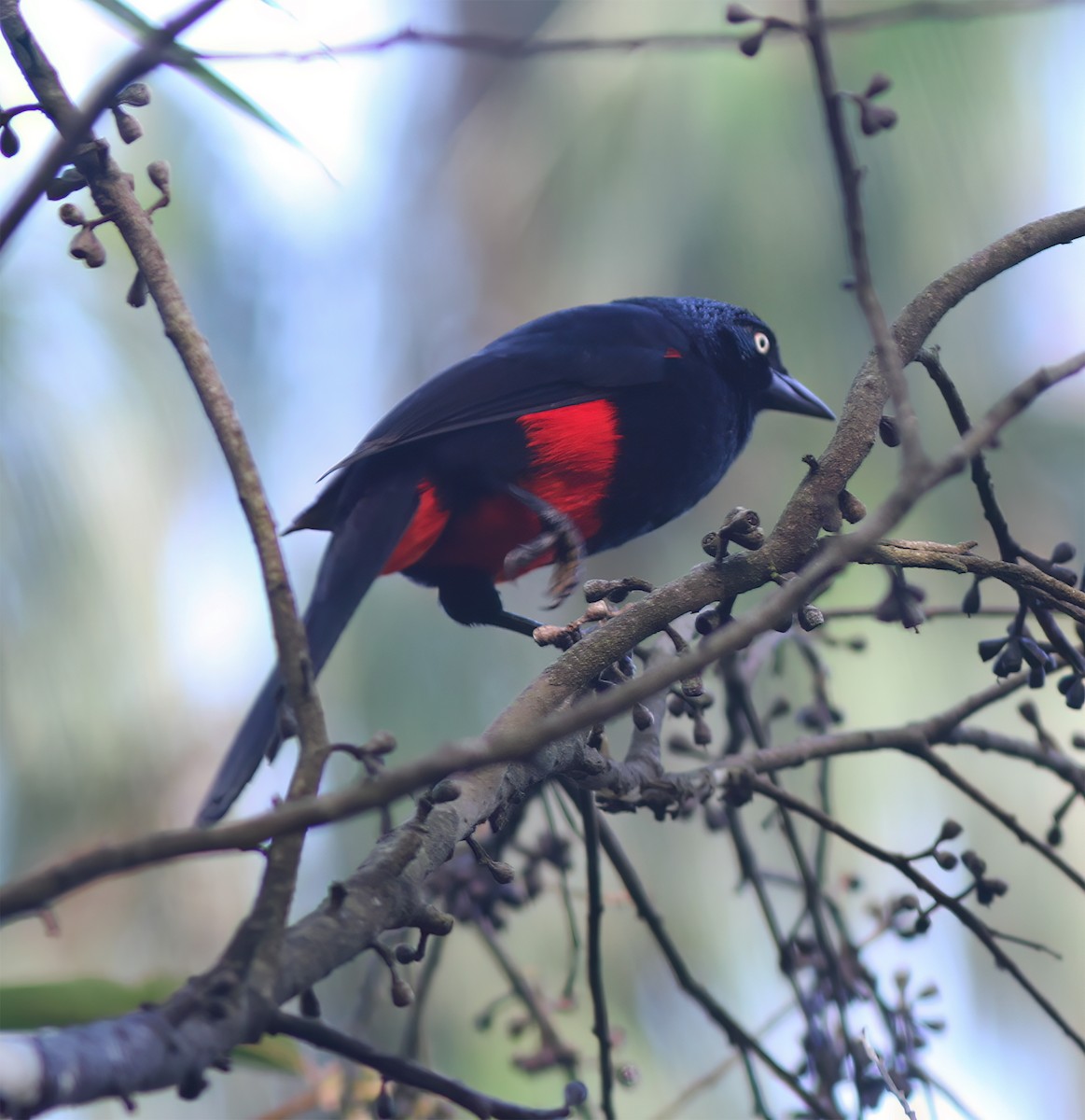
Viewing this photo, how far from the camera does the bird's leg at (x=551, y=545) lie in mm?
2664

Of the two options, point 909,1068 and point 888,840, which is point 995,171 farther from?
point 909,1068

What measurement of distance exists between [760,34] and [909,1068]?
158cm

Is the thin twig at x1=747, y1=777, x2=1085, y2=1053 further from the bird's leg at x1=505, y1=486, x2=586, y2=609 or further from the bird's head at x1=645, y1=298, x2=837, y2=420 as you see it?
the bird's head at x1=645, y1=298, x2=837, y2=420

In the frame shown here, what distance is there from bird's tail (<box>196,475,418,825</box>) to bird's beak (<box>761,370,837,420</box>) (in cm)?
126

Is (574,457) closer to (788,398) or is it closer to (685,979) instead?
(788,398)

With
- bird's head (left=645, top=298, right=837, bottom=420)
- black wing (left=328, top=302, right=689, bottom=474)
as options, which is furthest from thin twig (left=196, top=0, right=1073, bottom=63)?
bird's head (left=645, top=298, right=837, bottom=420)

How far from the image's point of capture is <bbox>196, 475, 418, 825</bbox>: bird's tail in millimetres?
1999

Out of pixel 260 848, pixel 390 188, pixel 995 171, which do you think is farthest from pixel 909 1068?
pixel 390 188

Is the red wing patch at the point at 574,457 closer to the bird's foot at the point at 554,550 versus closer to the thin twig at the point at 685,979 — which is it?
the bird's foot at the point at 554,550

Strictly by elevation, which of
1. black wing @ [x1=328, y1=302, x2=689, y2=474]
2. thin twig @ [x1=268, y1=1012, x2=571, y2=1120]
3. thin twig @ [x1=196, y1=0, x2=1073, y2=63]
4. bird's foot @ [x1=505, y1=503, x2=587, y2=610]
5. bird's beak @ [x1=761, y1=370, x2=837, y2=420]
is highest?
bird's beak @ [x1=761, y1=370, x2=837, y2=420]

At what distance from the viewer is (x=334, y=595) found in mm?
2316

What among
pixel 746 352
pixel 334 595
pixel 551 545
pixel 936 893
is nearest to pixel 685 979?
pixel 936 893

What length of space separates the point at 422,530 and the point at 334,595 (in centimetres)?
50

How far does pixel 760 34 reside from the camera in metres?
1.31
